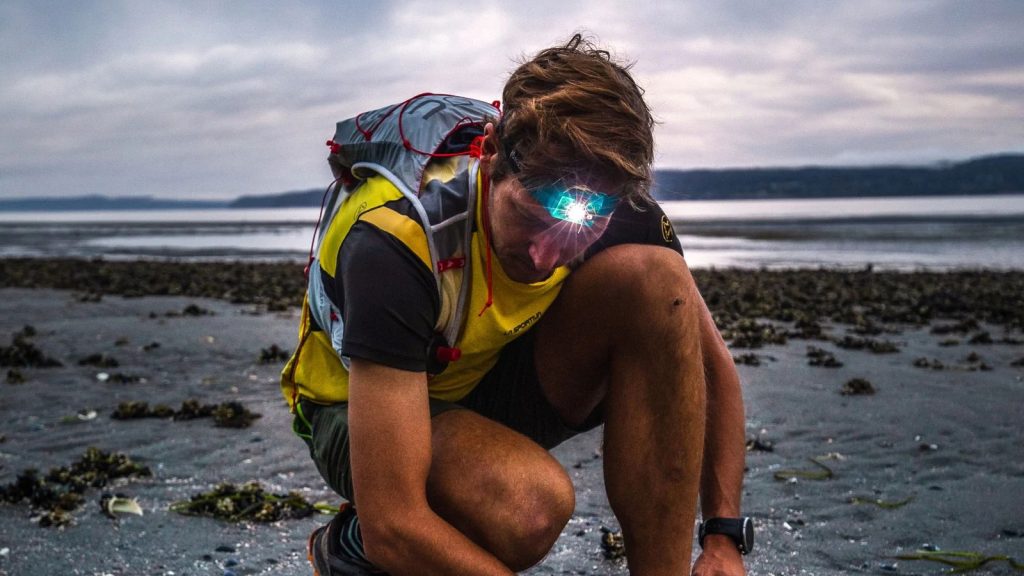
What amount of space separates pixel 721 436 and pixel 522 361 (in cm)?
69

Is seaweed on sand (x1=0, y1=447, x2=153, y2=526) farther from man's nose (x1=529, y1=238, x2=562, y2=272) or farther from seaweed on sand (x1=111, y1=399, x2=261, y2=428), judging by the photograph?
man's nose (x1=529, y1=238, x2=562, y2=272)

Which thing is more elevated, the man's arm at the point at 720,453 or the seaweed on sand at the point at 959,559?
the man's arm at the point at 720,453

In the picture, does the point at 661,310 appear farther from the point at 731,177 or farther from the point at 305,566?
the point at 731,177

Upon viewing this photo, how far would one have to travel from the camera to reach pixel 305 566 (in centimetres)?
327

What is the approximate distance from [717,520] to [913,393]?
14.0ft

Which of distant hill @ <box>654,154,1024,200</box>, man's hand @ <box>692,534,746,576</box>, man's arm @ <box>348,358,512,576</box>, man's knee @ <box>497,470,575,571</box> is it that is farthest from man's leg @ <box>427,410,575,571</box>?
distant hill @ <box>654,154,1024,200</box>

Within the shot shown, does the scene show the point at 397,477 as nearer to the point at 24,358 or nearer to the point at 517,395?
the point at 517,395

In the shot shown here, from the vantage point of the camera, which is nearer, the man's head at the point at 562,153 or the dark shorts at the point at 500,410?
the man's head at the point at 562,153

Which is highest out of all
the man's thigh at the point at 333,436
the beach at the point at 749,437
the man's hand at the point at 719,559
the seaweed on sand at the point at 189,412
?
the man's thigh at the point at 333,436

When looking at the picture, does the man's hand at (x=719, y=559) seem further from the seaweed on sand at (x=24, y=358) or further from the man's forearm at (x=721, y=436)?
the seaweed on sand at (x=24, y=358)

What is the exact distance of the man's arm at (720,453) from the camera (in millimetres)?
2600

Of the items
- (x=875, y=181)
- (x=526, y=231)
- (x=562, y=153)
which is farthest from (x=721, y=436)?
(x=875, y=181)

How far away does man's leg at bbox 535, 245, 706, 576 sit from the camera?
2.34m

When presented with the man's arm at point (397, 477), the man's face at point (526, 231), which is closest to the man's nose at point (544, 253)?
the man's face at point (526, 231)
